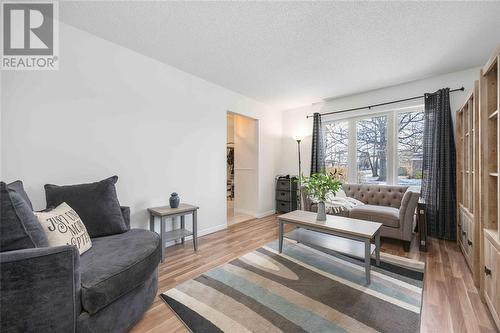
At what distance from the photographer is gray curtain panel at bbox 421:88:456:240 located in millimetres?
3020

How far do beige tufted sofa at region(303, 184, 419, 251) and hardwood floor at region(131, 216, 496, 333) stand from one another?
0.25 meters

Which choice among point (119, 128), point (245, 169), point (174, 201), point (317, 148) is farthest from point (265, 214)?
point (119, 128)

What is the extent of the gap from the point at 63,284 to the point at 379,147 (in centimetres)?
443

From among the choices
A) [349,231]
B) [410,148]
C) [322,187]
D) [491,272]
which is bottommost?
[491,272]

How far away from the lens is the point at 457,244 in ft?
9.34

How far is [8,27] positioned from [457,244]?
5408 millimetres

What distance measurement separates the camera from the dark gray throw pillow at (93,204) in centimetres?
180

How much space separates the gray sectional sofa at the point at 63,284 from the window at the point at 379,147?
3883mm

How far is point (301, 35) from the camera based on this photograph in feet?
7.18

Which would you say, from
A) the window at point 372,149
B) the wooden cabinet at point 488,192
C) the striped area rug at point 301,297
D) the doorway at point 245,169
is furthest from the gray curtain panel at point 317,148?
the wooden cabinet at point 488,192

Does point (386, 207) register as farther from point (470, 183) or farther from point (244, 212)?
point (244, 212)

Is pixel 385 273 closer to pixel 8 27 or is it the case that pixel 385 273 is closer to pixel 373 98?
pixel 373 98

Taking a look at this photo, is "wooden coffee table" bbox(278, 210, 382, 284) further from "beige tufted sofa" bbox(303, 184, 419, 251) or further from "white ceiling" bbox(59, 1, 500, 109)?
"white ceiling" bbox(59, 1, 500, 109)

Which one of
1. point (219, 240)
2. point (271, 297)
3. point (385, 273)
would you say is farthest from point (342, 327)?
point (219, 240)
